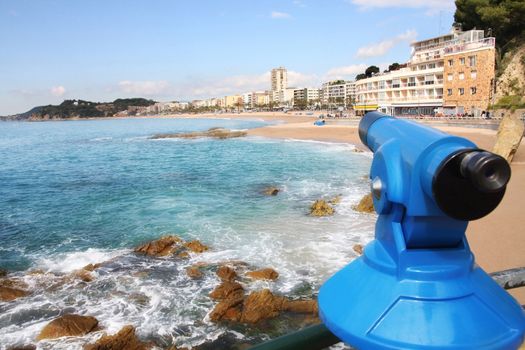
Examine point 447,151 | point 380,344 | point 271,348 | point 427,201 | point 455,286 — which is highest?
point 447,151

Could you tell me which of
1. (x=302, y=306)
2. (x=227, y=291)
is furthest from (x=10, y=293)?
(x=302, y=306)

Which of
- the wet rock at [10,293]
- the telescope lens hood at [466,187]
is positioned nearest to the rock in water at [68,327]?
the wet rock at [10,293]

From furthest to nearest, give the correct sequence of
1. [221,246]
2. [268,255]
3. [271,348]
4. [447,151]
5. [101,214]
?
1. [101,214]
2. [221,246]
3. [268,255]
4. [271,348]
5. [447,151]

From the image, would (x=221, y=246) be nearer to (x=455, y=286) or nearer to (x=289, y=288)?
(x=289, y=288)

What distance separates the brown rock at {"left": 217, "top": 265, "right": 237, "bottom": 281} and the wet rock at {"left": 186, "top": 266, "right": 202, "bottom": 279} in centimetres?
53

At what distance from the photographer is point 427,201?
1.09 metres

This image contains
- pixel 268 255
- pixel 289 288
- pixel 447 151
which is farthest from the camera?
pixel 268 255

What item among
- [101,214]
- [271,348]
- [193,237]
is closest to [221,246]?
[193,237]

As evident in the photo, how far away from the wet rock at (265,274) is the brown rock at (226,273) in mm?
391

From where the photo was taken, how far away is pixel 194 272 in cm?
1090

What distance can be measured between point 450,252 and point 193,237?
44.3 feet

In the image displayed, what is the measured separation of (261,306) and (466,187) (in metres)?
8.09

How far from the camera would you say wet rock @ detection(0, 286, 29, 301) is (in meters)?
10.0

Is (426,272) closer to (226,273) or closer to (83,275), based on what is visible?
(226,273)
